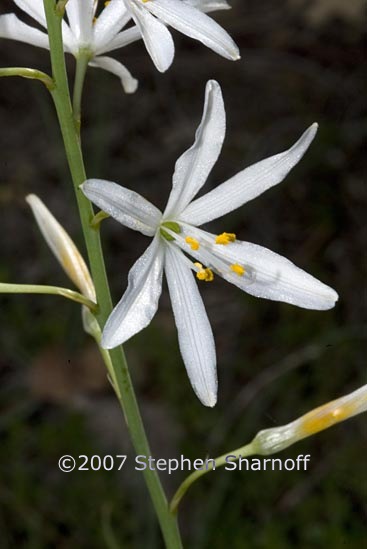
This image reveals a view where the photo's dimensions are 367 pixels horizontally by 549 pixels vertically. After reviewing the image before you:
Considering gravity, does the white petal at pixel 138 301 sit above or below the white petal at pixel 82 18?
below

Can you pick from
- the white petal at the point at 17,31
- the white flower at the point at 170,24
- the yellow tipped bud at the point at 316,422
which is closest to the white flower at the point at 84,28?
the white petal at the point at 17,31

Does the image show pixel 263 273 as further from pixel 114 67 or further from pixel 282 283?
pixel 114 67

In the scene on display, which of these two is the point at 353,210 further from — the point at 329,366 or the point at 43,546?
the point at 43,546

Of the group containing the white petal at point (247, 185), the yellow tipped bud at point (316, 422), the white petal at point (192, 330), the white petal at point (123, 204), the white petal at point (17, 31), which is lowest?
the yellow tipped bud at point (316, 422)

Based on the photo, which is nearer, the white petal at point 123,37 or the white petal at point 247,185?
the white petal at point 247,185

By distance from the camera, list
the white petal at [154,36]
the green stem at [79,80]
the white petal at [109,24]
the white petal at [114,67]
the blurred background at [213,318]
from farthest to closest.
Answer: the blurred background at [213,318], the white petal at [114,67], the white petal at [109,24], the green stem at [79,80], the white petal at [154,36]

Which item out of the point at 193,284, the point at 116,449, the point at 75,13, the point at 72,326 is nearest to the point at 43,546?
the point at 116,449

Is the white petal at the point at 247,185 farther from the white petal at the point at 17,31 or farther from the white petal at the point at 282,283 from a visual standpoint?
the white petal at the point at 17,31
